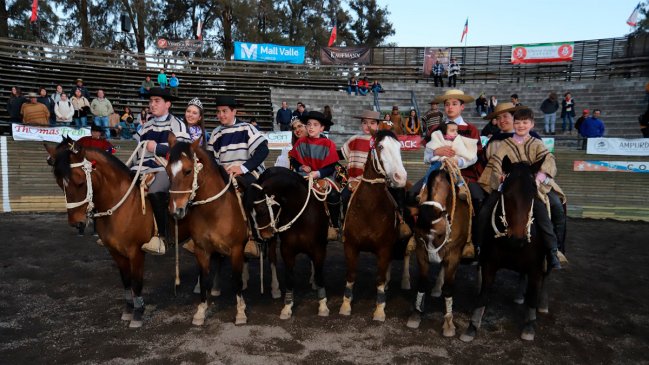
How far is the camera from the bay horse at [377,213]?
431cm

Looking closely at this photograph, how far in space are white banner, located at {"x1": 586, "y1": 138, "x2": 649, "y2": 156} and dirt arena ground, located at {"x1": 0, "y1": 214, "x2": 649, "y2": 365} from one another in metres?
5.55

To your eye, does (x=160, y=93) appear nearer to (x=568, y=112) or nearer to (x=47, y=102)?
(x=47, y=102)

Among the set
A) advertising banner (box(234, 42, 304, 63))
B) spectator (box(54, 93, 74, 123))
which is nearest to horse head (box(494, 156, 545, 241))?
spectator (box(54, 93, 74, 123))

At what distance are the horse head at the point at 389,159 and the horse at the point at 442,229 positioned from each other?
33 centimetres

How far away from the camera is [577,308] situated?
5.47m

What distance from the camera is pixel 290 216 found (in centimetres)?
493

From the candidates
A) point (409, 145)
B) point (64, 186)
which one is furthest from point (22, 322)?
point (409, 145)

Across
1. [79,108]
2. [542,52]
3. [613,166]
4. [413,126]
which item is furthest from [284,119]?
[542,52]

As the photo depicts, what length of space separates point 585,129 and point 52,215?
1723 centimetres

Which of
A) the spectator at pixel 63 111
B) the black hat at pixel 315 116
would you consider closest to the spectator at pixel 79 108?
the spectator at pixel 63 111

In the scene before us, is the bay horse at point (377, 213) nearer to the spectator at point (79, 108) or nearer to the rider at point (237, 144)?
the rider at point (237, 144)

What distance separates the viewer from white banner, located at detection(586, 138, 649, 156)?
456 inches

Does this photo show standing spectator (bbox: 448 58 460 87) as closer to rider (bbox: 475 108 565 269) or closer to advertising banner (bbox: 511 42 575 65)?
advertising banner (bbox: 511 42 575 65)

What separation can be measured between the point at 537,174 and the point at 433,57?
26.1 meters
